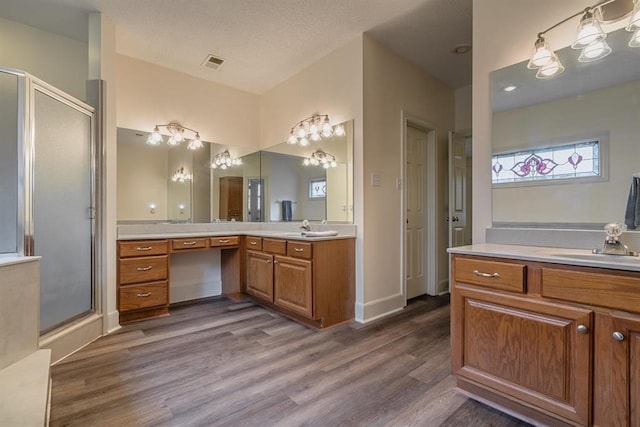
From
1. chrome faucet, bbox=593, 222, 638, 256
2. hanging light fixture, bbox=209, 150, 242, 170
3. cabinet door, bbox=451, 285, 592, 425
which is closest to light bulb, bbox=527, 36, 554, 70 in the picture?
chrome faucet, bbox=593, 222, 638, 256

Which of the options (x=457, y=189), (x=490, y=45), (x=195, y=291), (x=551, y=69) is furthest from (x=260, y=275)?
(x=551, y=69)

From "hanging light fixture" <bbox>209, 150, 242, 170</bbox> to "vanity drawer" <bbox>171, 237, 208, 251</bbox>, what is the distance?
103cm

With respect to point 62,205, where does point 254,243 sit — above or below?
below

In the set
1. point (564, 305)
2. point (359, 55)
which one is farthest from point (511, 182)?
point (359, 55)

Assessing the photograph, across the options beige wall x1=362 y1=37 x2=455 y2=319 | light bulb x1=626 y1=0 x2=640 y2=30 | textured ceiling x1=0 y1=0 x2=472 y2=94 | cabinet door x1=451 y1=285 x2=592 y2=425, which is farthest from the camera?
beige wall x1=362 y1=37 x2=455 y2=319

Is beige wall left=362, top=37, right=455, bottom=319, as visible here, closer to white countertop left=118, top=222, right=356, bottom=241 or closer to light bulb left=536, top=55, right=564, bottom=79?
white countertop left=118, top=222, right=356, bottom=241

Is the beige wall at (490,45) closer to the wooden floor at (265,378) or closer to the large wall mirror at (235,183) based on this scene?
the wooden floor at (265,378)

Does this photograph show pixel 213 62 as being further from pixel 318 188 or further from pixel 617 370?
pixel 617 370

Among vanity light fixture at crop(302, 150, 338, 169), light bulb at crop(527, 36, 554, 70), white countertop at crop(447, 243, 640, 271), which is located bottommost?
white countertop at crop(447, 243, 640, 271)

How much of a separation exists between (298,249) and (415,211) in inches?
65.1

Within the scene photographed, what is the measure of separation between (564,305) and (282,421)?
4.62 ft

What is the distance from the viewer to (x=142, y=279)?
2867 mm

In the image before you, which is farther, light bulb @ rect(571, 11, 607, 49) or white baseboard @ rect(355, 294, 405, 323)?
white baseboard @ rect(355, 294, 405, 323)

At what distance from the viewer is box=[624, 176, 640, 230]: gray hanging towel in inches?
60.4
